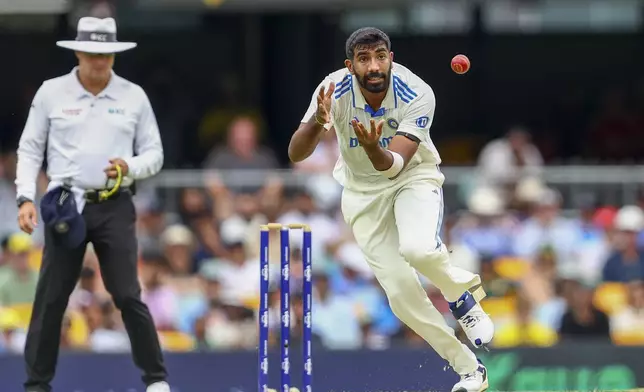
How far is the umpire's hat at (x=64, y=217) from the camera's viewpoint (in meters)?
7.35

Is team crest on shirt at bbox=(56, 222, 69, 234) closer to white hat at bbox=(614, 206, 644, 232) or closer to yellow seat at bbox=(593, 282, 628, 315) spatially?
yellow seat at bbox=(593, 282, 628, 315)

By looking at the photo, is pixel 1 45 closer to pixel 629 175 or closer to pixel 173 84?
pixel 173 84

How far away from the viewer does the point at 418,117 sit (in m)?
6.93

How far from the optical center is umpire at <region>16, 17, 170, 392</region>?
7.53 metres

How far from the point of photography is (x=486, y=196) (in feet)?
38.7

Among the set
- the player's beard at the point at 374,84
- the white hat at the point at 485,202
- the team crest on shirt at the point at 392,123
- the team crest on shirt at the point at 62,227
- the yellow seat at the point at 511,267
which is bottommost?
the yellow seat at the point at 511,267

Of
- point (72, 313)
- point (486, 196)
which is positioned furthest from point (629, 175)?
point (72, 313)

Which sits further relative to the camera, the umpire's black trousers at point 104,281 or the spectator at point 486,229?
the spectator at point 486,229

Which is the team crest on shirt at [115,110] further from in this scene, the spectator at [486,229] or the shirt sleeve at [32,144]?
the spectator at [486,229]

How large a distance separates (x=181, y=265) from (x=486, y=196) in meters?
2.40

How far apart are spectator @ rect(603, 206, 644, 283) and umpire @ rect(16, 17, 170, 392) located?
15.9ft

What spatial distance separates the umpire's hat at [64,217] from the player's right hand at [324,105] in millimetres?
1432

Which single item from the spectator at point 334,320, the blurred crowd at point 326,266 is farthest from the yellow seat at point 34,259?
the spectator at point 334,320

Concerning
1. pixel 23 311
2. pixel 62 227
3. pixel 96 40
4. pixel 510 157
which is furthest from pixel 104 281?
pixel 510 157
